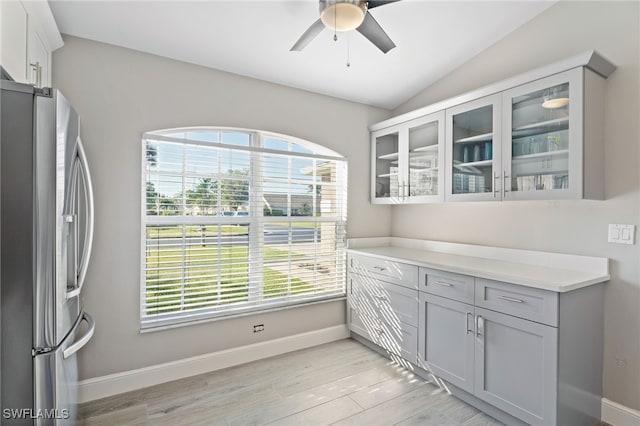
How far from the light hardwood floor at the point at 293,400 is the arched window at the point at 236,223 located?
1.70 feet

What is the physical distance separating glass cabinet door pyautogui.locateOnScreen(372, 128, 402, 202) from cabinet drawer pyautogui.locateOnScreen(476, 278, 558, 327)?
52.9 inches

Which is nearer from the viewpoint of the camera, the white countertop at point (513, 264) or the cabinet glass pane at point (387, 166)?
the white countertop at point (513, 264)

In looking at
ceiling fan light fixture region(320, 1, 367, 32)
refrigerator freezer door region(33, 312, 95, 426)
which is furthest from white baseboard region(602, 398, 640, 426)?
refrigerator freezer door region(33, 312, 95, 426)

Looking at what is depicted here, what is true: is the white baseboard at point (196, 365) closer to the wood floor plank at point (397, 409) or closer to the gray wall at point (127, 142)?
the gray wall at point (127, 142)

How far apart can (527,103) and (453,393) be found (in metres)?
2.13

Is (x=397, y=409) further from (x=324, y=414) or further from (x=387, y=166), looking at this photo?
(x=387, y=166)

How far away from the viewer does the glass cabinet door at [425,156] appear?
111 inches

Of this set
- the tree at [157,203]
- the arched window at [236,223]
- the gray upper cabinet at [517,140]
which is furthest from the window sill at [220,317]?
the gray upper cabinet at [517,140]

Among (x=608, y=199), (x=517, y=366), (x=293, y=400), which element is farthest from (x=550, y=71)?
(x=293, y=400)

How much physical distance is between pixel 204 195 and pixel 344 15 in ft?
5.61

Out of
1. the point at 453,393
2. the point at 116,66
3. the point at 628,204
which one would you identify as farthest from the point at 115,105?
the point at 628,204

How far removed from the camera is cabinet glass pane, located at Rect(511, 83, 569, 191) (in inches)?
80.2

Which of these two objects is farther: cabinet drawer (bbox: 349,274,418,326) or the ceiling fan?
cabinet drawer (bbox: 349,274,418,326)

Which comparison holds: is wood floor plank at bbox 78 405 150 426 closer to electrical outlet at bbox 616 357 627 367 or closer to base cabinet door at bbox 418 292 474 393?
base cabinet door at bbox 418 292 474 393
